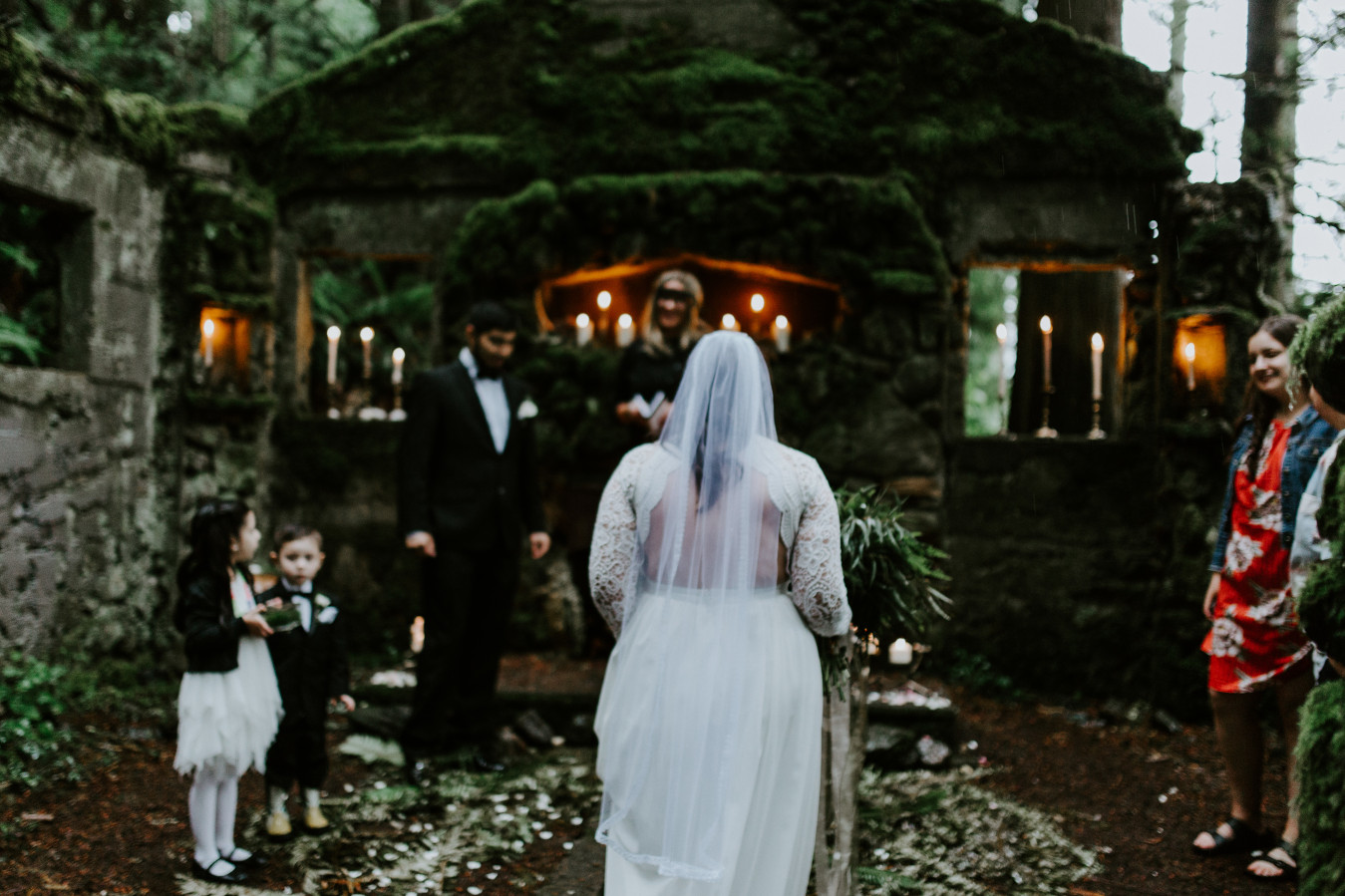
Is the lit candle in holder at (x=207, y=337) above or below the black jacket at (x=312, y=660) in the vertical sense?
above

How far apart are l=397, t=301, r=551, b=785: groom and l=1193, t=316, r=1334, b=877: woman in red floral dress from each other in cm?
308

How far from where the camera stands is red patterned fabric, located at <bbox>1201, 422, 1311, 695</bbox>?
12.1ft

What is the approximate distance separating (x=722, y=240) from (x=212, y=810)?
451 centimetres

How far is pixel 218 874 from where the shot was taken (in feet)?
11.3

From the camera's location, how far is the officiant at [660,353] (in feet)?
17.2

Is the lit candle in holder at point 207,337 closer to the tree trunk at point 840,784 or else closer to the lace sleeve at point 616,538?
the lace sleeve at point 616,538

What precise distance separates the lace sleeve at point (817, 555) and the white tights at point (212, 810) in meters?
2.21

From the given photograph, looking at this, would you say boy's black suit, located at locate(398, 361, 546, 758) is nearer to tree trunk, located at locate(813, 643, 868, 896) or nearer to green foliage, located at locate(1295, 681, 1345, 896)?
tree trunk, located at locate(813, 643, 868, 896)

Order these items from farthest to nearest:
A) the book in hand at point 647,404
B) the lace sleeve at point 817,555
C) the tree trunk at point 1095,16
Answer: the tree trunk at point 1095,16 < the book in hand at point 647,404 < the lace sleeve at point 817,555

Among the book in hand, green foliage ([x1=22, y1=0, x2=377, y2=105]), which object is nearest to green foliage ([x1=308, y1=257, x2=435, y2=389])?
green foliage ([x1=22, y1=0, x2=377, y2=105])

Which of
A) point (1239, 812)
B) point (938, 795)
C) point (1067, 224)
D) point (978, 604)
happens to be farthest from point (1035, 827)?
point (1067, 224)

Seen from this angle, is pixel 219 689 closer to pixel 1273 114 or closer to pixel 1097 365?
pixel 1097 365

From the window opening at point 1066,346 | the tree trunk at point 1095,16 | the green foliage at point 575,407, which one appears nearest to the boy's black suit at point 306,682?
the green foliage at point 575,407

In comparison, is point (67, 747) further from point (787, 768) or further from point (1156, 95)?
point (1156, 95)
